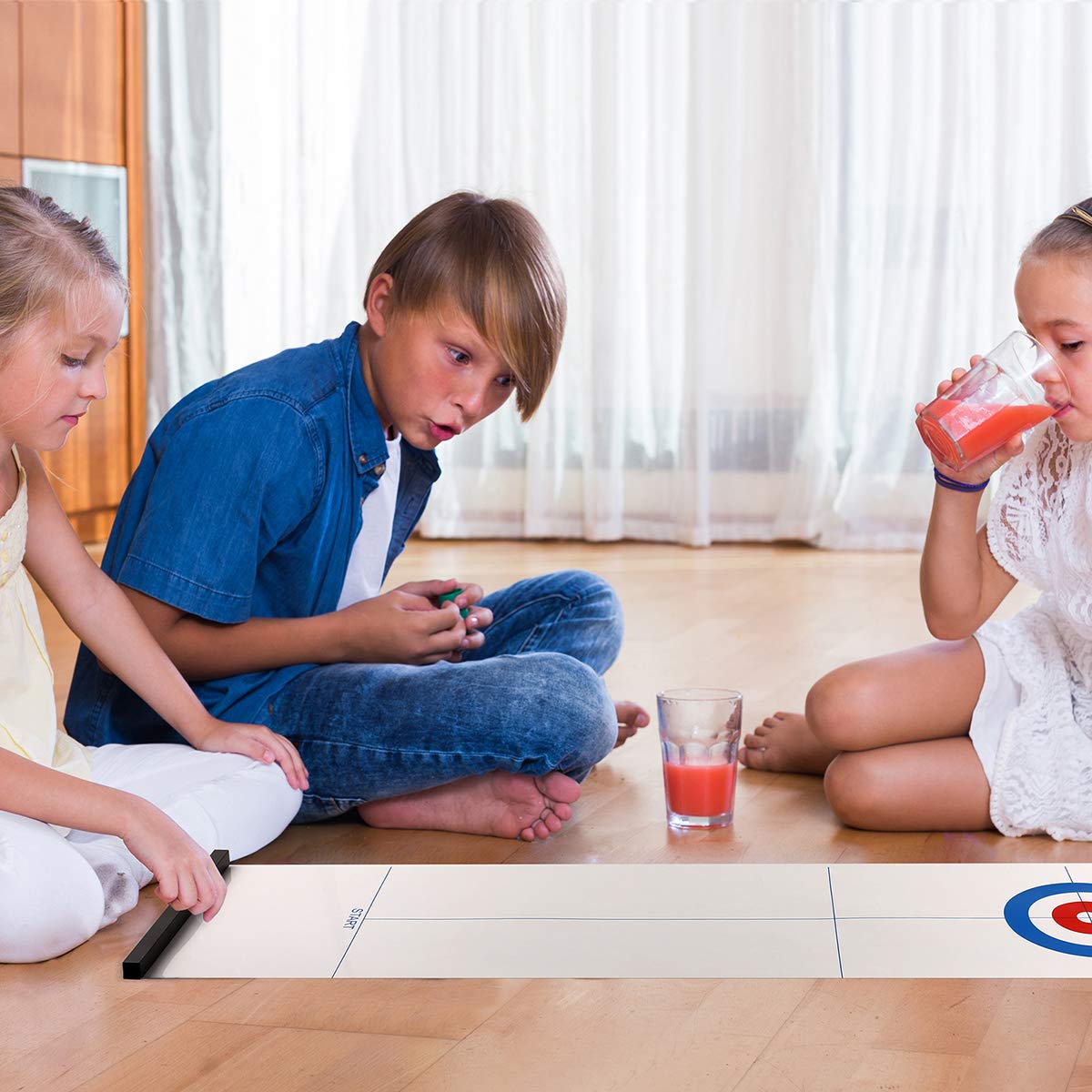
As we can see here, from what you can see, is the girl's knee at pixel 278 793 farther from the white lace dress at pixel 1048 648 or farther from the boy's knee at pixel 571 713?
the white lace dress at pixel 1048 648

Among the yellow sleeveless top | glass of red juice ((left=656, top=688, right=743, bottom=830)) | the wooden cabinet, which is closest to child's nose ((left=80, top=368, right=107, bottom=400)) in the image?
the yellow sleeveless top

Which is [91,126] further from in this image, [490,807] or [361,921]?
[361,921]

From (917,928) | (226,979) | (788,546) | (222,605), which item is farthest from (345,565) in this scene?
(788,546)

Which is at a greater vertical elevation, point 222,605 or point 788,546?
point 222,605

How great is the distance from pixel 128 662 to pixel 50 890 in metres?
0.23

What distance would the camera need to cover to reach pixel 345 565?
4.18 ft

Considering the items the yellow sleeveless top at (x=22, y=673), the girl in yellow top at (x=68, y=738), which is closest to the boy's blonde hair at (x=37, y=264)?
the girl in yellow top at (x=68, y=738)

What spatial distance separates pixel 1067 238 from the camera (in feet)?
3.48

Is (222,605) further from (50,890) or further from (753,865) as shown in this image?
(753,865)

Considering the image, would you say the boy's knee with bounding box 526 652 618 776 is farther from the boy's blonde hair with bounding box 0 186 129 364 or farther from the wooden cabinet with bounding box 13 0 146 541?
the wooden cabinet with bounding box 13 0 146 541

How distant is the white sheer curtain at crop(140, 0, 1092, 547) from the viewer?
292 centimetres

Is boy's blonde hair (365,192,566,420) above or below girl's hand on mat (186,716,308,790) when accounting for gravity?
above

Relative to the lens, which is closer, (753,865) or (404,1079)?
(404,1079)

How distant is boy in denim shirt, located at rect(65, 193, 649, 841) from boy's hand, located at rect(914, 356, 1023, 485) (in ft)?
1.08
